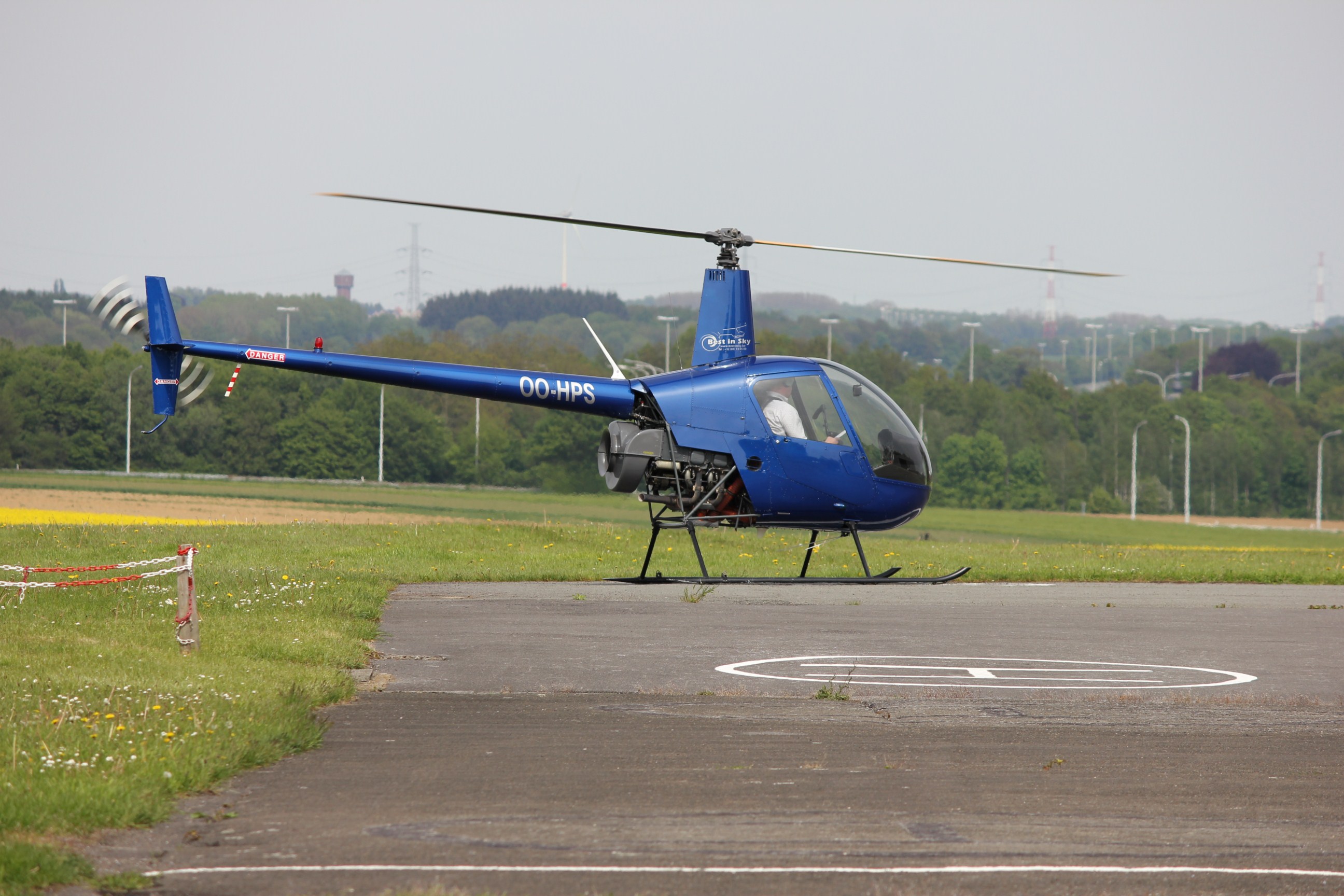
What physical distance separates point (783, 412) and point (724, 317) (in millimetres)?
1680

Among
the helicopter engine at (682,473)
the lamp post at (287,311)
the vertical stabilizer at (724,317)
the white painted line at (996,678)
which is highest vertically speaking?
the lamp post at (287,311)

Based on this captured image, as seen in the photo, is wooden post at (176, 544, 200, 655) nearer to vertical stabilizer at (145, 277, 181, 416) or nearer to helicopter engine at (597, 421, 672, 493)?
helicopter engine at (597, 421, 672, 493)

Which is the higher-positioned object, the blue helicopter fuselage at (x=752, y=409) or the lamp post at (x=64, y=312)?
the lamp post at (x=64, y=312)

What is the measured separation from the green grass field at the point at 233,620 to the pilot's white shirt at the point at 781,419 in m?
5.19

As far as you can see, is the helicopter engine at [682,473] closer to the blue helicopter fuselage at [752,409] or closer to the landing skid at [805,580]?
the blue helicopter fuselage at [752,409]

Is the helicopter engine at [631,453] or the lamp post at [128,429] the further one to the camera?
the lamp post at [128,429]

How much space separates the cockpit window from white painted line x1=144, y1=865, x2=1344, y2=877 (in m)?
10.3

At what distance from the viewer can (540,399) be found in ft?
55.4

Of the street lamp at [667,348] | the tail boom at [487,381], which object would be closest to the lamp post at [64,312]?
the street lamp at [667,348]

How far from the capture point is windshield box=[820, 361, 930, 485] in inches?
653

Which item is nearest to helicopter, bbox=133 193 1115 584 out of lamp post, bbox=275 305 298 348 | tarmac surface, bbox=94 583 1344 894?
tarmac surface, bbox=94 583 1344 894

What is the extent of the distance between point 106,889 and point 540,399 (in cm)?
1139

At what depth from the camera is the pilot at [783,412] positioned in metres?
16.4

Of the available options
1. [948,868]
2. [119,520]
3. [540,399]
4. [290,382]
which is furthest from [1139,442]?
[948,868]
